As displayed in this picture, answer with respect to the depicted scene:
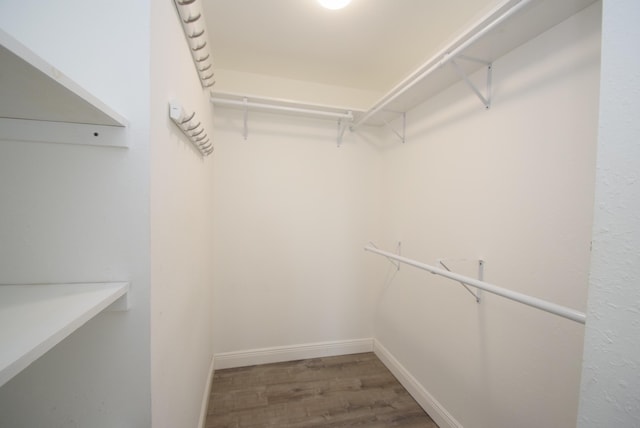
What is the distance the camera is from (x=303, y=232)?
7.35ft

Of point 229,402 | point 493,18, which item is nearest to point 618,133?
point 493,18

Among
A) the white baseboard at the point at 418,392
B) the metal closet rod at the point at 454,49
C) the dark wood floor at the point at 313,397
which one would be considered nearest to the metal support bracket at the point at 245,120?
the metal closet rod at the point at 454,49

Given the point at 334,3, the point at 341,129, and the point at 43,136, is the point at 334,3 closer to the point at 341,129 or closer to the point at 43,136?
the point at 341,129

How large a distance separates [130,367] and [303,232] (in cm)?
165

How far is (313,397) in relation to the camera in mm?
1779

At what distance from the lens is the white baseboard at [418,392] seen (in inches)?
59.2

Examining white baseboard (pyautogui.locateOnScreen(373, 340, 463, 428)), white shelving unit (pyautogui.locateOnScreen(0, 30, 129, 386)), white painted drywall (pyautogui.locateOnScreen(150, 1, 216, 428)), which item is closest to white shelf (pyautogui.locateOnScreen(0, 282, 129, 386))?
white shelving unit (pyautogui.locateOnScreen(0, 30, 129, 386))

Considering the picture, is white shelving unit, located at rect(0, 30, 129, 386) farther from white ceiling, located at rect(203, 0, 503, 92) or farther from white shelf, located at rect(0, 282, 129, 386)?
white ceiling, located at rect(203, 0, 503, 92)

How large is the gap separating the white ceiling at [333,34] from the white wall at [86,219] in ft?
3.47

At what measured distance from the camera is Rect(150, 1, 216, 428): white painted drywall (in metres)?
0.72

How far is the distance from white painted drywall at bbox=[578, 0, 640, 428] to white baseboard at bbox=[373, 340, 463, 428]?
1.32m

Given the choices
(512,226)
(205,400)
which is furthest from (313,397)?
(512,226)

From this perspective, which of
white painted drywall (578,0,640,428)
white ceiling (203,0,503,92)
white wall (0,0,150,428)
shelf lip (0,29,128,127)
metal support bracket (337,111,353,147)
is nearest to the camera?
Answer: shelf lip (0,29,128,127)

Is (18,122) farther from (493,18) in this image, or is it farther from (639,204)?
(493,18)
